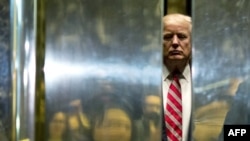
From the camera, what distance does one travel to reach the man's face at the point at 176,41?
1.71 meters

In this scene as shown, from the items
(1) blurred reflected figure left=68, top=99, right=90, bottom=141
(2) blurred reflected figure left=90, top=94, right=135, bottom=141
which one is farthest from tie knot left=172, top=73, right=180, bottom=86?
(1) blurred reflected figure left=68, top=99, right=90, bottom=141

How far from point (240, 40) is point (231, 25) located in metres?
0.07

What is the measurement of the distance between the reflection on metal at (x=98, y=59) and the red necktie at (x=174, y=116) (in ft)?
0.28

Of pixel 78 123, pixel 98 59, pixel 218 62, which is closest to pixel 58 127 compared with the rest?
pixel 78 123

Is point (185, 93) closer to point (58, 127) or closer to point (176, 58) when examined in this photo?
point (176, 58)

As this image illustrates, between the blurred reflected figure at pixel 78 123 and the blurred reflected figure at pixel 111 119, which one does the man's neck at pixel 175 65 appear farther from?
the blurred reflected figure at pixel 78 123

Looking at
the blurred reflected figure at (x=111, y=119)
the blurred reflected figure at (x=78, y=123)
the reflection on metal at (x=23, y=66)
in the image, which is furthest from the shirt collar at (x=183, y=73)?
the reflection on metal at (x=23, y=66)

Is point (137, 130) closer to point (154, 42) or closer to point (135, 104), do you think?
point (135, 104)

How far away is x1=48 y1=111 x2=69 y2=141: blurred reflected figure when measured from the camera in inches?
67.9

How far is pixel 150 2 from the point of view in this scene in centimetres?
171

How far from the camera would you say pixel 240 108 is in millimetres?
1660

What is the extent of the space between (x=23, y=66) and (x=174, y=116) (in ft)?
2.28

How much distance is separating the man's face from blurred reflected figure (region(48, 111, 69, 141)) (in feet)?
1.72

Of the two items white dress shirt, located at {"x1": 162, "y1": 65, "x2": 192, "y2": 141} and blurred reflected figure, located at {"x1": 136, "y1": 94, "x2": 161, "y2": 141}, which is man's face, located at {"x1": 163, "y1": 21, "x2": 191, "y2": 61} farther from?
blurred reflected figure, located at {"x1": 136, "y1": 94, "x2": 161, "y2": 141}
